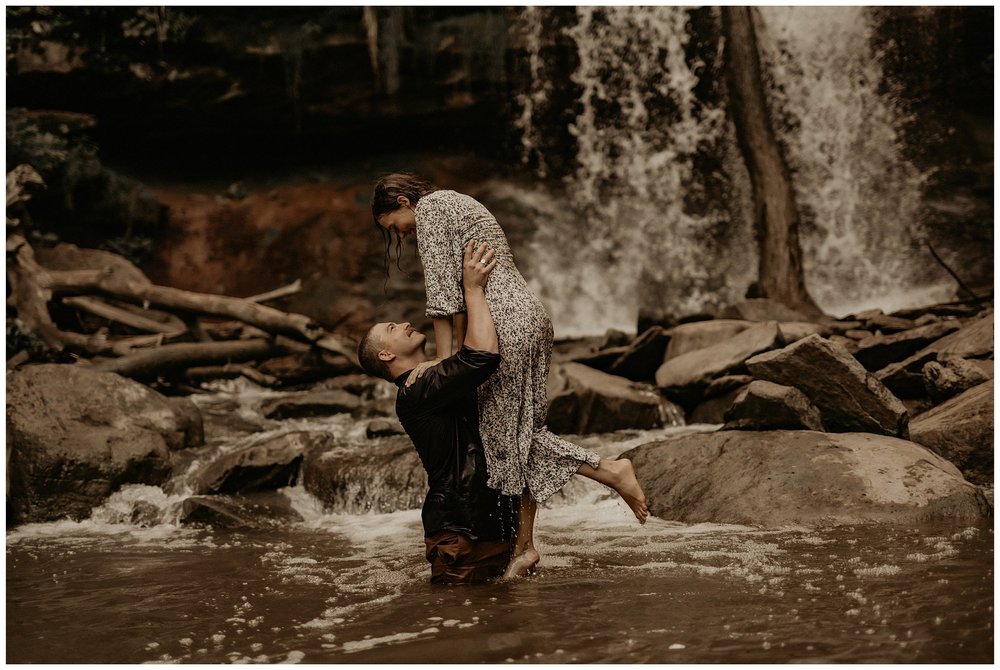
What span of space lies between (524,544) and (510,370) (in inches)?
32.9

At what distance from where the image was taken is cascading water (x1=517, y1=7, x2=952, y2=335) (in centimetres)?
1563

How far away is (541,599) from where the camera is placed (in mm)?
4027

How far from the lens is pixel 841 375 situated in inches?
241

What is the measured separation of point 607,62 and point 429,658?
14.6 m

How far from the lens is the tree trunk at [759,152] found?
13.1 meters

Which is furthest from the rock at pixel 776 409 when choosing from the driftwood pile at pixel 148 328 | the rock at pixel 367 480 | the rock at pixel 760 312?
the driftwood pile at pixel 148 328

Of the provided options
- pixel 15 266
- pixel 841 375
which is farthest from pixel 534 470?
pixel 15 266

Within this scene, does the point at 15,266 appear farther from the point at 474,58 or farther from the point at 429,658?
the point at 474,58

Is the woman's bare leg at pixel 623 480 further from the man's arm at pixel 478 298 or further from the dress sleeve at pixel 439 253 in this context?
the dress sleeve at pixel 439 253

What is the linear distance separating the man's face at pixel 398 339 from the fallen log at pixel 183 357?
590cm

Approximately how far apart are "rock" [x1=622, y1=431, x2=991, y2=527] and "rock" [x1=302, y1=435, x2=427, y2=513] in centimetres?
162

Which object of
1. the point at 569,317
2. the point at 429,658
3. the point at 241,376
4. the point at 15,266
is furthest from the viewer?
the point at 569,317

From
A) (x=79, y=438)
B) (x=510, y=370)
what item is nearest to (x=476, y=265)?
(x=510, y=370)

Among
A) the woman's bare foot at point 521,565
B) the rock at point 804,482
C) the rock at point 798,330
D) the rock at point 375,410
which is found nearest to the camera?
the woman's bare foot at point 521,565
